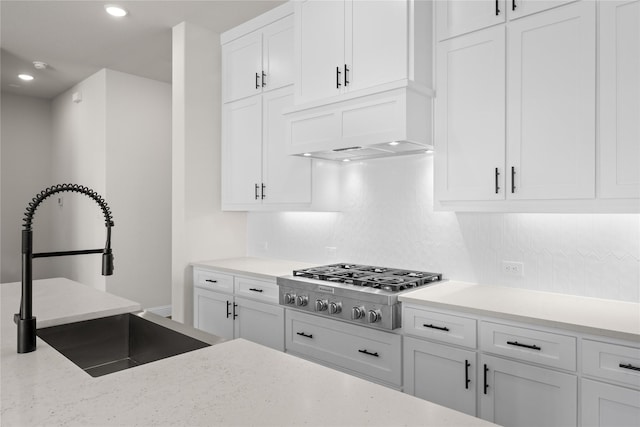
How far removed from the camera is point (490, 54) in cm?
227

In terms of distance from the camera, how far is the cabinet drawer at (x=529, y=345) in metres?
1.74

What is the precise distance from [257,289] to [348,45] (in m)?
1.76

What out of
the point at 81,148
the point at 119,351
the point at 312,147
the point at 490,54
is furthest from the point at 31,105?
the point at 490,54

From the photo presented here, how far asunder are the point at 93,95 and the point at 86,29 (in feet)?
4.71

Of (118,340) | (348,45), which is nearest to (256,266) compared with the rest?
(118,340)

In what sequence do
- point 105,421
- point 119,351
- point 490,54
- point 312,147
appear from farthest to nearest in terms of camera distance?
point 312,147
point 490,54
point 119,351
point 105,421

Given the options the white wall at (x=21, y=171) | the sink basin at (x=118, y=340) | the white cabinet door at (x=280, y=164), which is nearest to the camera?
Answer: the sink basin at (x=118, y=340)

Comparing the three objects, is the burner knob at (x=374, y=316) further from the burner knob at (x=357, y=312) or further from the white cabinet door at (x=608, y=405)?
the white cabinet door at (x=608, y=405)

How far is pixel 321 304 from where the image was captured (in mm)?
2533

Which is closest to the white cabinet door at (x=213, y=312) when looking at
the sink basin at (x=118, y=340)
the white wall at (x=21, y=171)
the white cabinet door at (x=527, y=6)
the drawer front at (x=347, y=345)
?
the drawer front at (x=347, y=345)

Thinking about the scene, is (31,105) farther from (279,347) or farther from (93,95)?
(279,347)

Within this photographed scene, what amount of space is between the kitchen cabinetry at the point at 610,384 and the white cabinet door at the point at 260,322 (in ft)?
5.77

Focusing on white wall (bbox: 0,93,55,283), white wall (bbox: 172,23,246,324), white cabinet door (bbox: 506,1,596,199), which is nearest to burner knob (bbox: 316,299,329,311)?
white cabinet door (bbox: 506,1,596,199)

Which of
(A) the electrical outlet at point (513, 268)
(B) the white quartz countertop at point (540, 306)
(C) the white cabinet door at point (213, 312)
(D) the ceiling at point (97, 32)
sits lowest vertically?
(C) the white cabinet door at point (213, 312)
